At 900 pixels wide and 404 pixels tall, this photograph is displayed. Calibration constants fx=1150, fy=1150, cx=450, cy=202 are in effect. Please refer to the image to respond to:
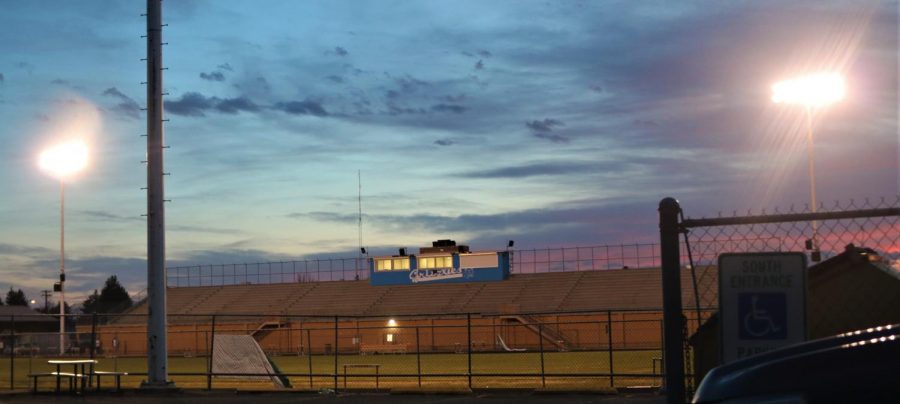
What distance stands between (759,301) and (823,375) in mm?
2912

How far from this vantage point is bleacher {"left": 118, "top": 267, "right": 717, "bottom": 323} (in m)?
67.1

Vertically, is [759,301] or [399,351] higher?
[759,301]

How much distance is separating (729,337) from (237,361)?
77.6 ft

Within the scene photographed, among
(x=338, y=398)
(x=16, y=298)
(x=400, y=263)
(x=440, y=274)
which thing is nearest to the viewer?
(x=338, y=398)

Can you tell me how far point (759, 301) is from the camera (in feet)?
19.9

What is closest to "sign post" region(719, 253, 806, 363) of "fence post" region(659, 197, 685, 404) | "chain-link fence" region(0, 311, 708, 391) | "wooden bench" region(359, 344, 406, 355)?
"fence post" region(659, 197, 685, 404)

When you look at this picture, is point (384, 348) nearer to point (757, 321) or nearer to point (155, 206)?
point (155, 206)

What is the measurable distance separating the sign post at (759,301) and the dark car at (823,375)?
240 cm

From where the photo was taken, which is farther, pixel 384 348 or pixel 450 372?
pixel 384 348

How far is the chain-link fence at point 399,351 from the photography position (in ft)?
104

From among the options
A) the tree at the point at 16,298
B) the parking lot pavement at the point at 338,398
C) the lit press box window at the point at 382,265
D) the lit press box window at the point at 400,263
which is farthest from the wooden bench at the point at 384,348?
the tree at the point at 16,298

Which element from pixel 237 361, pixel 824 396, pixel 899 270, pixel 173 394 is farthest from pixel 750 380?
pixel 237 361

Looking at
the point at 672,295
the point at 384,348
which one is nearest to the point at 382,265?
the point at 384,348

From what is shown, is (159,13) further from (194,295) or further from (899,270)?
(194,295)
